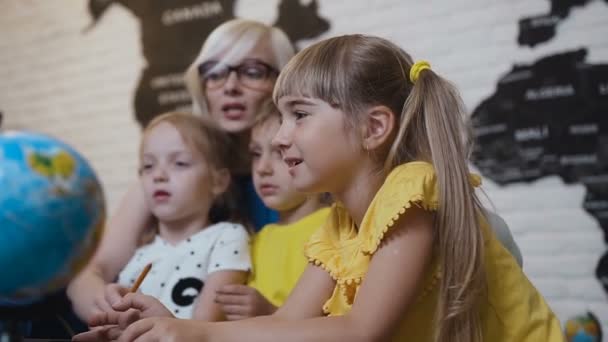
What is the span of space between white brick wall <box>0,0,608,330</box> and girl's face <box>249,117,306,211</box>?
690 mm

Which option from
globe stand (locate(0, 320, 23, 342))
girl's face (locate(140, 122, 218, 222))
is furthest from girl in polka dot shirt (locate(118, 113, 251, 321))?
globe stand (locate(0, 320, 23, 342))

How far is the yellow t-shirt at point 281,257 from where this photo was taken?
1544 mm

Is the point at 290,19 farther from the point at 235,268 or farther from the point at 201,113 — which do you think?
the point at 235,268

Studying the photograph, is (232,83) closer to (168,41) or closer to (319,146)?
(319,146)

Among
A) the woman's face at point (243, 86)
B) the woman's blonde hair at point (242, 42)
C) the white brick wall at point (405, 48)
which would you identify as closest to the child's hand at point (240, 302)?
the woman's face at point (243, 86)

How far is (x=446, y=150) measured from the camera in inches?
45.0

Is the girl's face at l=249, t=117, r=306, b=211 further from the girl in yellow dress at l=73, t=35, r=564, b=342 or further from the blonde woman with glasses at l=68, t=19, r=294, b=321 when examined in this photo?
the girl in yellow dress at l=73, t=35, r=564, b=342

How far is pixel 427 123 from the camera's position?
1.16 meters

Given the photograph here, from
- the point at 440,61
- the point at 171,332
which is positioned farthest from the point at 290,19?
the point at 171,332

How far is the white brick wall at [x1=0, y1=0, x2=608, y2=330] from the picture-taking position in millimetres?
1914

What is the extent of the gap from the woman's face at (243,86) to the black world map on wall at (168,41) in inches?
33.2

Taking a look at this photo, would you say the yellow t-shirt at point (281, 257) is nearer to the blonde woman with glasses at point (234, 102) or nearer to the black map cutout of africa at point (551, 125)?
the blonde woman with glasses at point (234, 102)

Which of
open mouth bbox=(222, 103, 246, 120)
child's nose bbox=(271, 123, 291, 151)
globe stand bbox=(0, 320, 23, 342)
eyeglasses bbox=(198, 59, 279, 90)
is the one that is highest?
eyeglasses bbox=(198, 59, 279, 90)

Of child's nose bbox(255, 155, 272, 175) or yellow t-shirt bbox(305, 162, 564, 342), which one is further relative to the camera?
child's nose bbox(255, 155, 272, 175)
